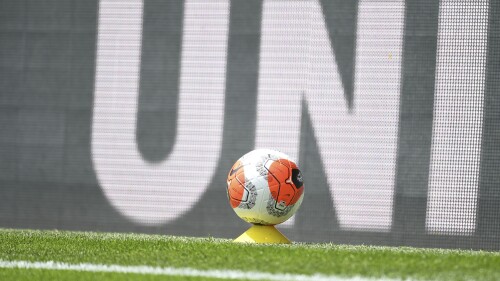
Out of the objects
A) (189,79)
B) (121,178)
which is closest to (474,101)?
(189,79)

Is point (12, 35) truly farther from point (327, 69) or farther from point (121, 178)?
point (327, 69)

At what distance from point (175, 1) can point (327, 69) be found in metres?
1.66

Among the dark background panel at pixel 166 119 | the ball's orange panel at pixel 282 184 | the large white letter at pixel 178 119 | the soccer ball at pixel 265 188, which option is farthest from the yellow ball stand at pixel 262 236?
the large white letter at pixel 178 119

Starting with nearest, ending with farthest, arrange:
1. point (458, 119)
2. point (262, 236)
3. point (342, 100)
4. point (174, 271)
Result: point (174, 271), point (262, 236), point (458, 119), point (342, 100)

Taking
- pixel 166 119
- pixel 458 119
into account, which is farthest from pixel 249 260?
pixel 166 119

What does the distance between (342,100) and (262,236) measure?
7.96ft

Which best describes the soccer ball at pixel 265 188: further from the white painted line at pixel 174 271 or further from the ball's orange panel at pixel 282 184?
the white painted line at pixel 174 271

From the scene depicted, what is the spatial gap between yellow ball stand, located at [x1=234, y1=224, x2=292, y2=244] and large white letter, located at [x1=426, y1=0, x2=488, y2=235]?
90.1 inches

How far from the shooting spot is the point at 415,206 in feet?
25.6

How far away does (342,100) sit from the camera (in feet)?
26.2

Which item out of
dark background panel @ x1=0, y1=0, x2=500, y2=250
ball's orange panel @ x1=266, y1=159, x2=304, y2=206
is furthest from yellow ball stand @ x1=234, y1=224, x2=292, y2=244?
dark background panel @ x1=0, y1=0, x2=500, y2=250

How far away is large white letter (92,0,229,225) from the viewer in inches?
324

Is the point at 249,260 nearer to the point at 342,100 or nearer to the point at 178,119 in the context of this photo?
the point at 342,100

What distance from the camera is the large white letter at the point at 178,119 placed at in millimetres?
8234
